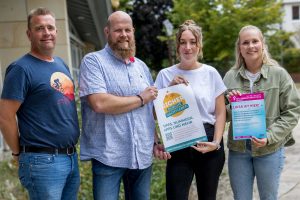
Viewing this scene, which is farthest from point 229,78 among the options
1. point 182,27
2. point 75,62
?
point 75,62

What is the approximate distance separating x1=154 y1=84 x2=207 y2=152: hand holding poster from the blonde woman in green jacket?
0.34 metres

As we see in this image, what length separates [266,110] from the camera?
342 centimetres

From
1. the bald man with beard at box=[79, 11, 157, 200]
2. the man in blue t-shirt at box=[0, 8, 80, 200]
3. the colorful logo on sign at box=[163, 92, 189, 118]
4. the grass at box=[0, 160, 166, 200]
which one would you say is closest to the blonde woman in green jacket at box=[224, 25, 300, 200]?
the colorful logo on sign at box=[163, 92, 189, 118]

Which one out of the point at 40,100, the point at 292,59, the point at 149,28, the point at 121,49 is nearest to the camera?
the point at 40,100

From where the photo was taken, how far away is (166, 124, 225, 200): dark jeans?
11.1ft

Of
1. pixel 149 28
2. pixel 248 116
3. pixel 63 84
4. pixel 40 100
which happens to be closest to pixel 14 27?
pixel 63 84

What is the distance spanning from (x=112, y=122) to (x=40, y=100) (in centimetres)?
56

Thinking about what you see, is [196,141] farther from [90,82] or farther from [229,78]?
[90,82]

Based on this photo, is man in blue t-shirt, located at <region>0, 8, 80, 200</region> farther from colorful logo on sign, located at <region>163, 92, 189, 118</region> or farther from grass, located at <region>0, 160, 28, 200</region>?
grass, located at <region>0, 160, 28, 200</region>

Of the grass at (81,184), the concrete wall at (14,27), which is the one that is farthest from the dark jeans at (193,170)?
the concrete wall at (14,27)

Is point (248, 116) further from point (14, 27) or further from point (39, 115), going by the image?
point (14, 27)

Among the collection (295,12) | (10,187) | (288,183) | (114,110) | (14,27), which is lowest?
(288,183)

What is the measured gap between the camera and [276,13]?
26219 mm

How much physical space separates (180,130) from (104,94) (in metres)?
0.74
